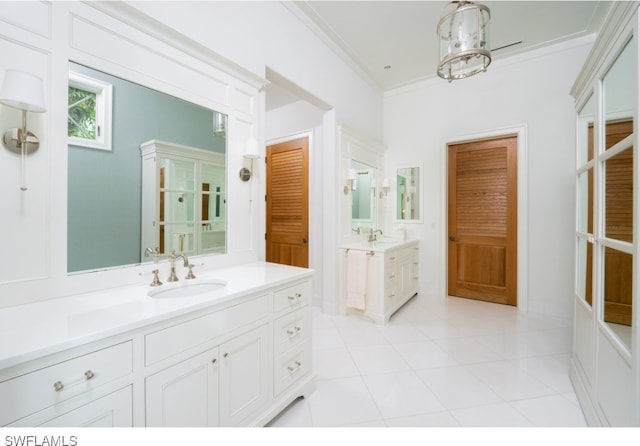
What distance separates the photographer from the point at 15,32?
114 cm

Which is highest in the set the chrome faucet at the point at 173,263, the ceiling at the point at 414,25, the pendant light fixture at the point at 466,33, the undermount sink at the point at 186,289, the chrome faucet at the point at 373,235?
the ceiling at the point at 414,25

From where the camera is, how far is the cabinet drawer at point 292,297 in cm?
160

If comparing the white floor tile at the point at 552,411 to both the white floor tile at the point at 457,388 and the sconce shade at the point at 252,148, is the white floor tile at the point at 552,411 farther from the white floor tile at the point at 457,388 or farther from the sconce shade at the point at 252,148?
the sconce shade at the point at 252,148

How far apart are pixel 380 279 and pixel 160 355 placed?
241 centimetres

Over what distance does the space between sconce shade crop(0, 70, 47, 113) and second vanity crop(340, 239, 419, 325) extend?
108 inches

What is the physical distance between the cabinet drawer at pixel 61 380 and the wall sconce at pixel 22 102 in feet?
2.73

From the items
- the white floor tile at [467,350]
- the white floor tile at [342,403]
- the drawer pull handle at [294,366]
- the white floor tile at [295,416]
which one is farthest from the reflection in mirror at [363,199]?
the white floor tile at [295,416]

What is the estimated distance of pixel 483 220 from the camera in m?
3.75

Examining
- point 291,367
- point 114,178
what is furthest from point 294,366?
point 114,178

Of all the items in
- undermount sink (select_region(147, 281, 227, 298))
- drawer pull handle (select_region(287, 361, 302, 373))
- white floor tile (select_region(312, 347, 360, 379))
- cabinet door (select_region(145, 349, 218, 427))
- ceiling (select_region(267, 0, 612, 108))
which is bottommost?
white floor tile (select_region(312, 347, 360, 379))

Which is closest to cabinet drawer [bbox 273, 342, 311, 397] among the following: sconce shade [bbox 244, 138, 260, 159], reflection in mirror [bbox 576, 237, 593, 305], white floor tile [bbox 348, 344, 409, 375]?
white floor tile [bbox 348, 344, 409, 375]

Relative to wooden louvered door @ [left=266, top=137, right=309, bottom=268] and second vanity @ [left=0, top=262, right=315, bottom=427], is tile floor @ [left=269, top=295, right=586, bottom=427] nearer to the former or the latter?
second vanity @ [left=0, top=262, right=315, bottom=427]

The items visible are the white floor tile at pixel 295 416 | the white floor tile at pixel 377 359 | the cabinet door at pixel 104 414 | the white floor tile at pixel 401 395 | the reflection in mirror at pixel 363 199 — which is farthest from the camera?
the reflection in mirror at pixel 363 199

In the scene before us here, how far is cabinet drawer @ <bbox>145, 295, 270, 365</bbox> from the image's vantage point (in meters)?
Result: 1.05
